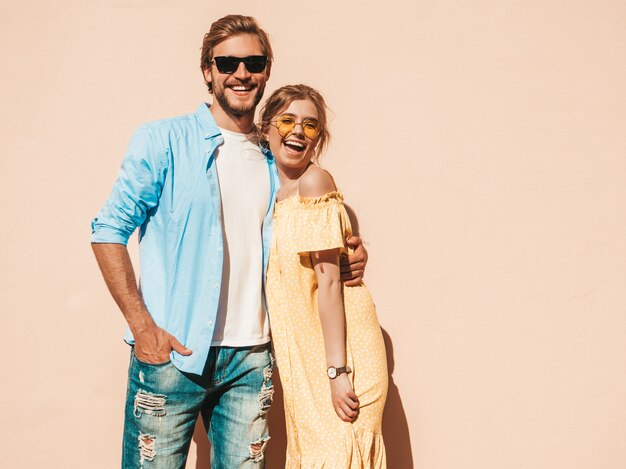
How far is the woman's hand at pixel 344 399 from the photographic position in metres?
2.29

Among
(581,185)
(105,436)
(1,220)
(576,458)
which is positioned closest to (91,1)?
(1,220)

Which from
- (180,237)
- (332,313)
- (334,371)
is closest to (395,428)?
(334,371)

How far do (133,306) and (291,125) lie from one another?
2.86 ft

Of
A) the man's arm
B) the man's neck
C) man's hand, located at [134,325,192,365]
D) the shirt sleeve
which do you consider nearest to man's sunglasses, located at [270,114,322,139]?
the man's neck

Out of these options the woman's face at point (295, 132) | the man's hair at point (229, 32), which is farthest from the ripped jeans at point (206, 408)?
the man's hair at point (229, 32)

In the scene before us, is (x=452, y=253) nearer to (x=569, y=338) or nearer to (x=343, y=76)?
(x=569, y=338)

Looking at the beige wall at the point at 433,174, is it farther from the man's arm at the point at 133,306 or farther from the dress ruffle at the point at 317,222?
the man's arm at the point at 133,306

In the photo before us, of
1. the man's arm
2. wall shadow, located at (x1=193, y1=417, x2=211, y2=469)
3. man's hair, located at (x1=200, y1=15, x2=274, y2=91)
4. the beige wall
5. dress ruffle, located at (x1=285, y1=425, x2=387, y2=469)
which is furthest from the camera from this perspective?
wall shadow, located at (x1=193, y1=417, x2=211, y2=469)

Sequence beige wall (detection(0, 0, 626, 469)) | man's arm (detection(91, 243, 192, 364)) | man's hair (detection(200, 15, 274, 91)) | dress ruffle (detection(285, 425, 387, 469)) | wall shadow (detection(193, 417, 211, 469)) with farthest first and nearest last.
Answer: wall shadow (detection(193, 417, 211, 469)), beige wall (detection(0, 0, 626, 469)), man's hair (detection(200, 15, 274, 91)), dress ruffle (detection(285, 425, 387, 469)), man's arm (detection(91, 243, 192, 364))

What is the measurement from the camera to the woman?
90.3 inches

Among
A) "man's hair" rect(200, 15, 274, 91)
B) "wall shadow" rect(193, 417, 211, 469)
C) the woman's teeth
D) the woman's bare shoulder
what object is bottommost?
"wall shadow" rect(193, 417, 211, 469)

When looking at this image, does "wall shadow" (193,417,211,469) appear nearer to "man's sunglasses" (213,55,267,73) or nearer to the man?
the man

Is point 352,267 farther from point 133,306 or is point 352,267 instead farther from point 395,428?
point 395,428

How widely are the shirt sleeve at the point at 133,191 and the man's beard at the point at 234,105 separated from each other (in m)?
0.30
